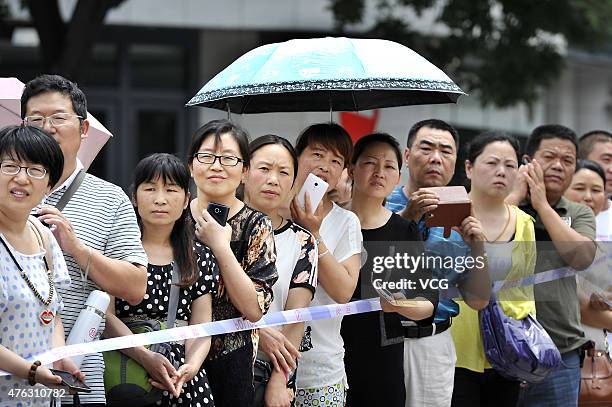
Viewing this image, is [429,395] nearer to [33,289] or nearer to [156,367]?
[156,367]

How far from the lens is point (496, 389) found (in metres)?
5.72

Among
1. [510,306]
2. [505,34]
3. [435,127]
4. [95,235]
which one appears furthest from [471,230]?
[505,34]

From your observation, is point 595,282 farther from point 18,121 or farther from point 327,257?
point 18,121

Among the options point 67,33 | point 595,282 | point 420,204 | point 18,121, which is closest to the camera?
point 18,121

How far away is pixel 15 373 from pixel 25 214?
1.79 ft

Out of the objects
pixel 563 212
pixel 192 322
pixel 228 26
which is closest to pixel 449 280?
pixel 563 212

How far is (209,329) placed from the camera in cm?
451

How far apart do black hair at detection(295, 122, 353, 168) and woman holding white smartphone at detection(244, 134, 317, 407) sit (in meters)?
0.30

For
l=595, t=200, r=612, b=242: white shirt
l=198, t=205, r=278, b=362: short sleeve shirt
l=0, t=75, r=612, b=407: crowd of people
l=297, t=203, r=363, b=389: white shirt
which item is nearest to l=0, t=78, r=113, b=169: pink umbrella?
l=0, t=75, r=612, b=407: crowd of people

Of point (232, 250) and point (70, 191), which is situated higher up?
point (70, 191)

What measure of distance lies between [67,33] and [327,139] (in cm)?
584

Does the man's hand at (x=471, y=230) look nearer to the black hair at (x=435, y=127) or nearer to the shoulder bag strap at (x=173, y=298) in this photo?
the black hair at (x=435, y=127)

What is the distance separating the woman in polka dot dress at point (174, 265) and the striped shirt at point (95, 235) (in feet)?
0.55

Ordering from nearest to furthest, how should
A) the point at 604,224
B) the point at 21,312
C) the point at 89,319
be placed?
1. the point at 21,312
2. the point at 89,319
3. the point at 604,224
